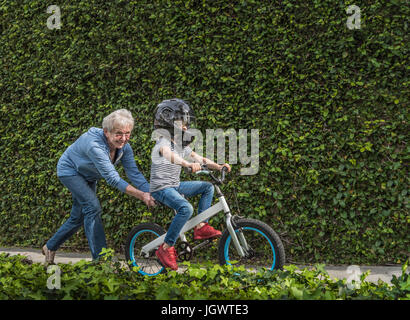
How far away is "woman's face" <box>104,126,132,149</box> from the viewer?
11.5 feet

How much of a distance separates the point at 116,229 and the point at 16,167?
1.83 m

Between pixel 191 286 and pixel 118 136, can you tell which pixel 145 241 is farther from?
pixel 191 286

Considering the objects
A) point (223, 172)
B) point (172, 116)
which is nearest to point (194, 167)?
point (223, 172)

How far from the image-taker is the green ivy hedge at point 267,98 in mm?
4121

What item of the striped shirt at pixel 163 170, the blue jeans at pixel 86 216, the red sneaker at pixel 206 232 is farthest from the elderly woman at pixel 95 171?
the red sneaker at pixel 206 232

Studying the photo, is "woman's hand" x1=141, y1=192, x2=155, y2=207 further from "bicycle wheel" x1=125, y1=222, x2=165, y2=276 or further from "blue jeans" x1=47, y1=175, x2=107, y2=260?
"bicycle wheel" x1=125, y1=222, x2=165, y2=276

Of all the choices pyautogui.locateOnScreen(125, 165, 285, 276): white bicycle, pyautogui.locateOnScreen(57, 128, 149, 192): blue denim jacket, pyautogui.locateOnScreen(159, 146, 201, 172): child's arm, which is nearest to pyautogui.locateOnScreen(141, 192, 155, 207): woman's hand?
pyautogui.locateOnScreen(57, 128, 149, 192): blue denim jacket

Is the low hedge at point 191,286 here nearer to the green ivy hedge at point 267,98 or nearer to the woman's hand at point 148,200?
the woman's hand at point 148,200

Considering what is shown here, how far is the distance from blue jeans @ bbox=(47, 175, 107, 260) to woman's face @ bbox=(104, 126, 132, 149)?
52cm

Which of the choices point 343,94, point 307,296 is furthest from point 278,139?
point 307,296

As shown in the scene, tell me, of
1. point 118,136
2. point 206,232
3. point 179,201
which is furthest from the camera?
point 206,232

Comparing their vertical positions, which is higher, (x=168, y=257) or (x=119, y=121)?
(x=119, y=121)

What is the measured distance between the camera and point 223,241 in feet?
12.2

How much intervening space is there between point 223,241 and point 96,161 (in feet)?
4.45
